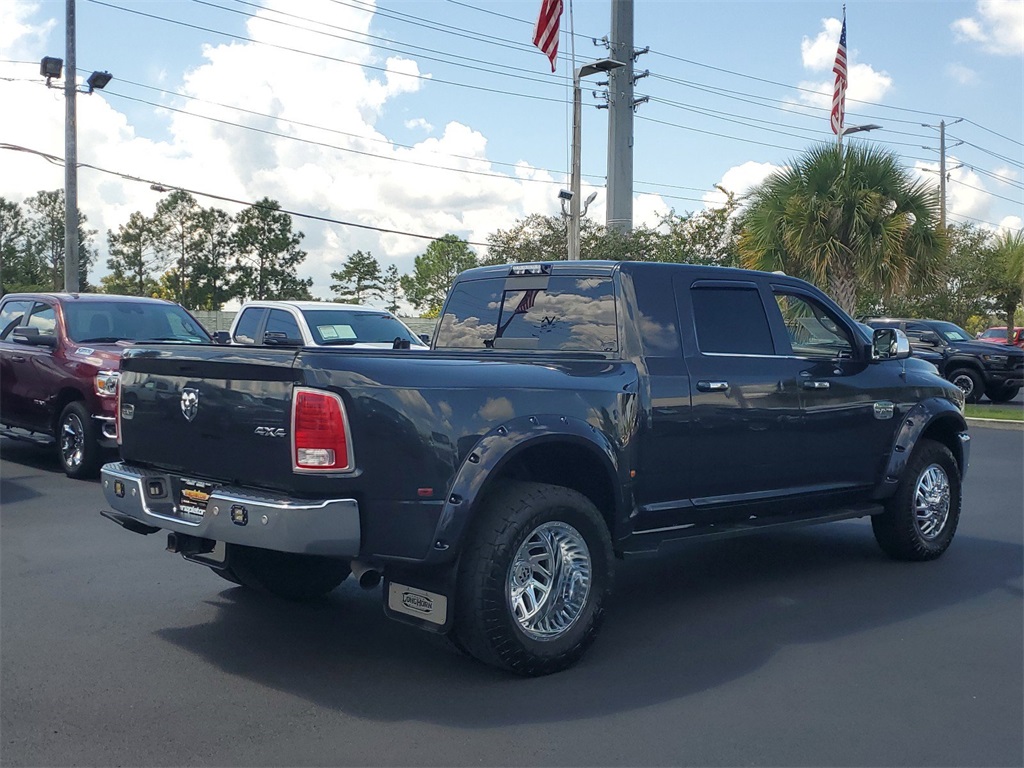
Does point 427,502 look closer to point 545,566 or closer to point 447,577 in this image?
point 447,577

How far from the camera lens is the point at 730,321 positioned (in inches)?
246

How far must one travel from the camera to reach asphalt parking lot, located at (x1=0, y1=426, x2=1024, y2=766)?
4055 millimetres

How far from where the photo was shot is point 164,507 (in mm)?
5066

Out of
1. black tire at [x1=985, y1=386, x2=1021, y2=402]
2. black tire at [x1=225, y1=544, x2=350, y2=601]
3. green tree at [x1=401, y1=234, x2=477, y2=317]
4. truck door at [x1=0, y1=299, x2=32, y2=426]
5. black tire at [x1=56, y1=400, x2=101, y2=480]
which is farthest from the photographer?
green tree at [x1=401, y1=234, x2=477, y2=317]

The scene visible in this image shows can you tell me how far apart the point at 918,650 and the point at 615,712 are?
1835mm

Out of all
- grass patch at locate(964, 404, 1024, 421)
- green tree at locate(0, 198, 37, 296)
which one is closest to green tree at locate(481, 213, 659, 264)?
grass patch at locate(964, 404, 1024, 421)

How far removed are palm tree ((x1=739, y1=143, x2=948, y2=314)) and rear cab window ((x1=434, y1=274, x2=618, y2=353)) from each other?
15331 millimetres

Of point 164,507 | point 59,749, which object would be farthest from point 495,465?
point 59,749

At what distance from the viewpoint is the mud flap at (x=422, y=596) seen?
4.60 metres

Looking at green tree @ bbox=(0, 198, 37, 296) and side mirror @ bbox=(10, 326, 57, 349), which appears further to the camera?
green tree @ bbox=(0, 198, 37, 296)

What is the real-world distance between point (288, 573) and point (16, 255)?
101961mm

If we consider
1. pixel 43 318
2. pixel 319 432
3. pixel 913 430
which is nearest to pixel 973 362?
pixel 913 430

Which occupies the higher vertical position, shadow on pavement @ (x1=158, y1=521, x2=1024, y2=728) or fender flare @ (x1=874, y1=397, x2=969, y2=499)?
fender flare @ (x1=874, y1=397, x2=969, y2=499)

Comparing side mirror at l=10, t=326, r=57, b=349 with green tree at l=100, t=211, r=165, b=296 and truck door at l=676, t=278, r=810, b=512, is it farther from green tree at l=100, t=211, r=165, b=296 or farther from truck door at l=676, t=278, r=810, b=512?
green tree at l=100, t=211, r=165, b=296
